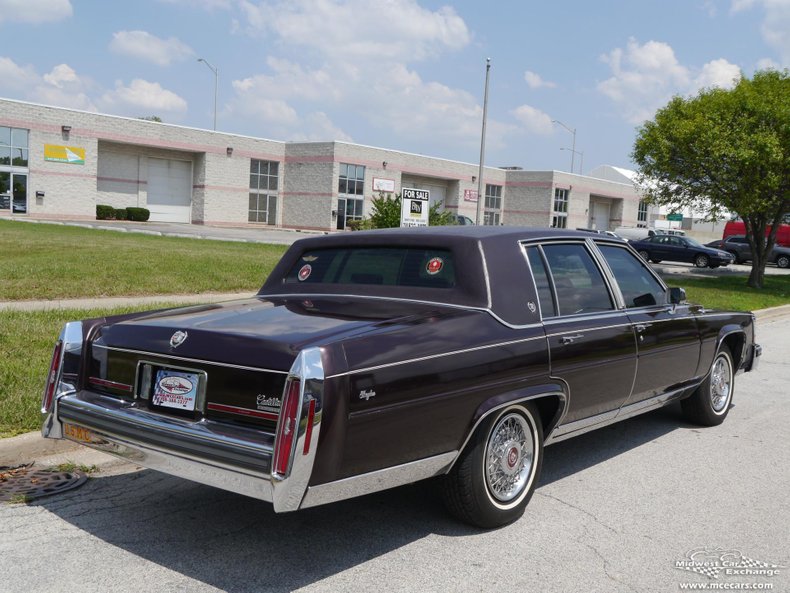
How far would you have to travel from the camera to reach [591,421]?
16.4 ft

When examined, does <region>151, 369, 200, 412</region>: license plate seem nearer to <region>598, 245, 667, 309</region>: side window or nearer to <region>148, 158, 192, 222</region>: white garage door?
<region>598, 245, 667, 309</region>: side window

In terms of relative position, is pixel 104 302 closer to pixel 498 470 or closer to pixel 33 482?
pixel 33 482

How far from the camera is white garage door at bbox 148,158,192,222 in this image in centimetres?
4962

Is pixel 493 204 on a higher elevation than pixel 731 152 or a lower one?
lower

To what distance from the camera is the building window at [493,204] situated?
6582 cm

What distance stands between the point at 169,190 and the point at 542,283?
1903 inches

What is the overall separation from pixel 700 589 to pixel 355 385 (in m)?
1.87

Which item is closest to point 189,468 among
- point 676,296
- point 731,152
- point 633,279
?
point 633,279

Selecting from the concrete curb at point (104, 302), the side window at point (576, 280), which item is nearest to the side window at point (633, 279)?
the side window at point (576, 280)

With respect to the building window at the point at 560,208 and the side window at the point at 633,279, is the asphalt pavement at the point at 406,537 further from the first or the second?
the building window at the point at 560,208

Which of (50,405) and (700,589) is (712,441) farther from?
(50,405)

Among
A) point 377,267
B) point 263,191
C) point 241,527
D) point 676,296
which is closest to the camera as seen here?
point 241,527

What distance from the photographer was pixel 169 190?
5025 cm

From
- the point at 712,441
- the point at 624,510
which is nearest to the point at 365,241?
the point at 624,510
